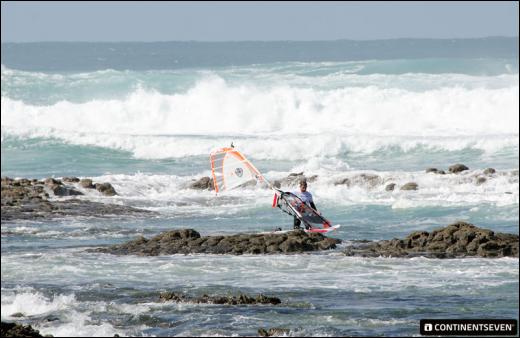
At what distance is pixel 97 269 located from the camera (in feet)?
58.6

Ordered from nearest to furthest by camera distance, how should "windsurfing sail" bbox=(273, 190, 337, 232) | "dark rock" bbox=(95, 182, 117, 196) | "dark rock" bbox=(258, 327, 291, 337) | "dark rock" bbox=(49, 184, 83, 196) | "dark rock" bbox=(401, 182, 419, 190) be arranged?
"dark rock" bbox=(258, 327, 291, 337)
"windsurfing sail" bbox=(273, 190, 337, 232)
"dark rock" bbox=(49, 184, 83, 196)
"dark rock" bbox=(401, 182, 419, 190)
"dark rock" bbox=(95, 182, 117, 196)

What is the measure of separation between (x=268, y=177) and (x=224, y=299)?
56.8ft

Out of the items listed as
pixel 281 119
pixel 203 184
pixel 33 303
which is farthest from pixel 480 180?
pixel 281 119

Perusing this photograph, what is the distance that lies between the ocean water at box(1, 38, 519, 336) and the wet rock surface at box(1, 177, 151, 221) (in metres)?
0.80

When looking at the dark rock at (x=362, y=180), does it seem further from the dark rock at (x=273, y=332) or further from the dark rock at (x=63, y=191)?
the dark rock at (x=273, y=332)

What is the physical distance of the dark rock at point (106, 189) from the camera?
29.1 metres

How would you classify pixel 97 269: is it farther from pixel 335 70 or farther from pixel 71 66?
pixel 71 66

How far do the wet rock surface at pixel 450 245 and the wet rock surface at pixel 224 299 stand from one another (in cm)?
405

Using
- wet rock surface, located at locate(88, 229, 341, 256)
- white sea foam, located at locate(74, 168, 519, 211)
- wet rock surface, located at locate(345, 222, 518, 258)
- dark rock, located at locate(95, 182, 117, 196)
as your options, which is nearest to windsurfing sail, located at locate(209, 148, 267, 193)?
wet rock surface, located at locate(88, 229, 341, 256)

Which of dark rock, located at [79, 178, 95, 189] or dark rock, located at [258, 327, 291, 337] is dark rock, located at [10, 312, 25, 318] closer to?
dark rock, located at [258, 327, 291, 337]

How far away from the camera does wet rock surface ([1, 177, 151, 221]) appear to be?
81.8 feet

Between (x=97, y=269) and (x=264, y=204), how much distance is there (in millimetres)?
9320

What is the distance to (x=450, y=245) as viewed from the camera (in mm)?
18750

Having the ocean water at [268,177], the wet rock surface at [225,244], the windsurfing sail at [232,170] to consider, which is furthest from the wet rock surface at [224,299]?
the windsurfing sail at [232,170]
